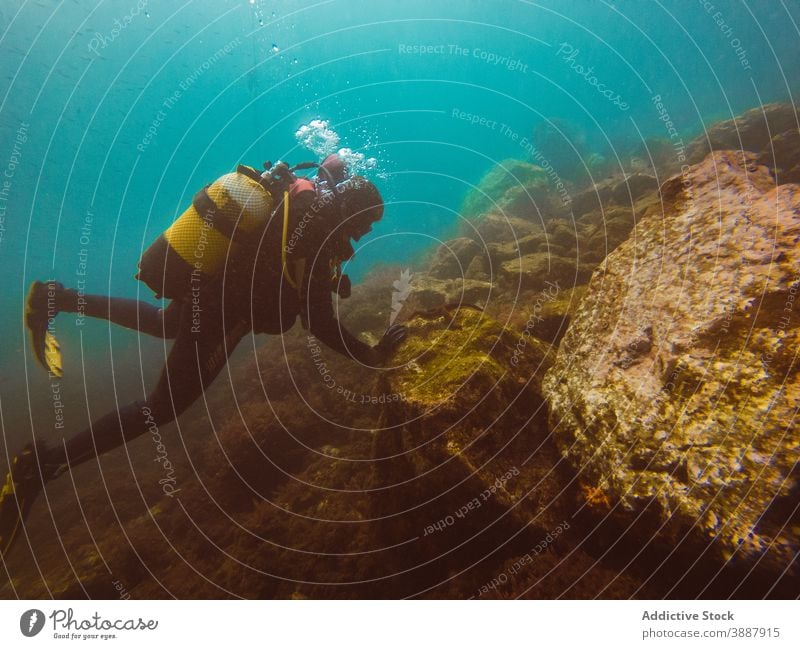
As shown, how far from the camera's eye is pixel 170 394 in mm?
3076

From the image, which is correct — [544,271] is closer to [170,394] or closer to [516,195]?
[170,394]

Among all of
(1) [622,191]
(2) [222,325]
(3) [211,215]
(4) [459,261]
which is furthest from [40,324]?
(1) [622,191]

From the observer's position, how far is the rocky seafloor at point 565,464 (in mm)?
1897

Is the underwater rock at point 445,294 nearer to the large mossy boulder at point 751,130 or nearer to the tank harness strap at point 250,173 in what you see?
the tank harness strap at point 250,173

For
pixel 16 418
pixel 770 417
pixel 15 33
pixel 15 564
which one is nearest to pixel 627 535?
pixel 770 417

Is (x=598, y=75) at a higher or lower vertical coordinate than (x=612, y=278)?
higher

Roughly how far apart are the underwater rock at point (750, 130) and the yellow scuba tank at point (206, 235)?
14086 millimetres

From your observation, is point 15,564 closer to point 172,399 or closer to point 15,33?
point 172,399

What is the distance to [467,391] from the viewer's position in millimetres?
2740

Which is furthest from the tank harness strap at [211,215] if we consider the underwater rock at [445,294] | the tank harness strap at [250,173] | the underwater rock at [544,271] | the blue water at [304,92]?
the blue water at [304,92]

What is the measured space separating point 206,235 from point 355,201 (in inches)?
56.3

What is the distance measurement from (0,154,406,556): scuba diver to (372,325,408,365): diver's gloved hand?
0.20m

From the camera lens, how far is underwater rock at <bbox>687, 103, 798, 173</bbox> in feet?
34.4

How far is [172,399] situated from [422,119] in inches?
2896
